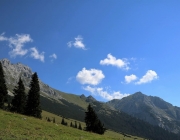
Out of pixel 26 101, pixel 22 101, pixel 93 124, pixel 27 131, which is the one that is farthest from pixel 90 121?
pixel 27 131

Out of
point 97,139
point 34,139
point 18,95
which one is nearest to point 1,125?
point 34,139

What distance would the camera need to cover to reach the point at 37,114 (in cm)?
6875

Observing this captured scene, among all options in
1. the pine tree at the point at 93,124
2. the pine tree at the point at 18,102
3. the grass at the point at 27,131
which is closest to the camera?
the grass at the point at 27,131

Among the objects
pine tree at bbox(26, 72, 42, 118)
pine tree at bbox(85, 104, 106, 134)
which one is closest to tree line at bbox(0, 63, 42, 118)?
pine tree at bbox(26, 72, 42, 118)

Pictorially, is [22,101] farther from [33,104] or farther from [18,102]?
[33,104]

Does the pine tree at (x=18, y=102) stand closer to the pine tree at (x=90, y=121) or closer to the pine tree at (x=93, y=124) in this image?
the pine tree at (x=90, y=121)

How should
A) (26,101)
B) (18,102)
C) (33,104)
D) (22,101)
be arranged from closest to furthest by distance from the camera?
(33,104) → (18,102) → (22,101) → (26,101)

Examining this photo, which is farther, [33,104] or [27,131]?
[33,104]

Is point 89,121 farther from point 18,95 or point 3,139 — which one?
point 3,139

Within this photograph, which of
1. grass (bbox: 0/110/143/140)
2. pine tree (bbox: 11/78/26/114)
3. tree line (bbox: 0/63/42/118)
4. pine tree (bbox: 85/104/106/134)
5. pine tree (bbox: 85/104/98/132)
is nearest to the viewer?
grass (bbox: 0/110/143/140)

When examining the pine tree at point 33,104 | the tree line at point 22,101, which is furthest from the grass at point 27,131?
the tree line at point 22,101

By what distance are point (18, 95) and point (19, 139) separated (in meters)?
51.7

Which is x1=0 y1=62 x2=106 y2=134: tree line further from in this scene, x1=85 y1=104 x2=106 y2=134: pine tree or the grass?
the grass

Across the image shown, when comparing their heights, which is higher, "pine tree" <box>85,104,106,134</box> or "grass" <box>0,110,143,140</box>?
"pine tree" <box>85,104,106,134</box>
